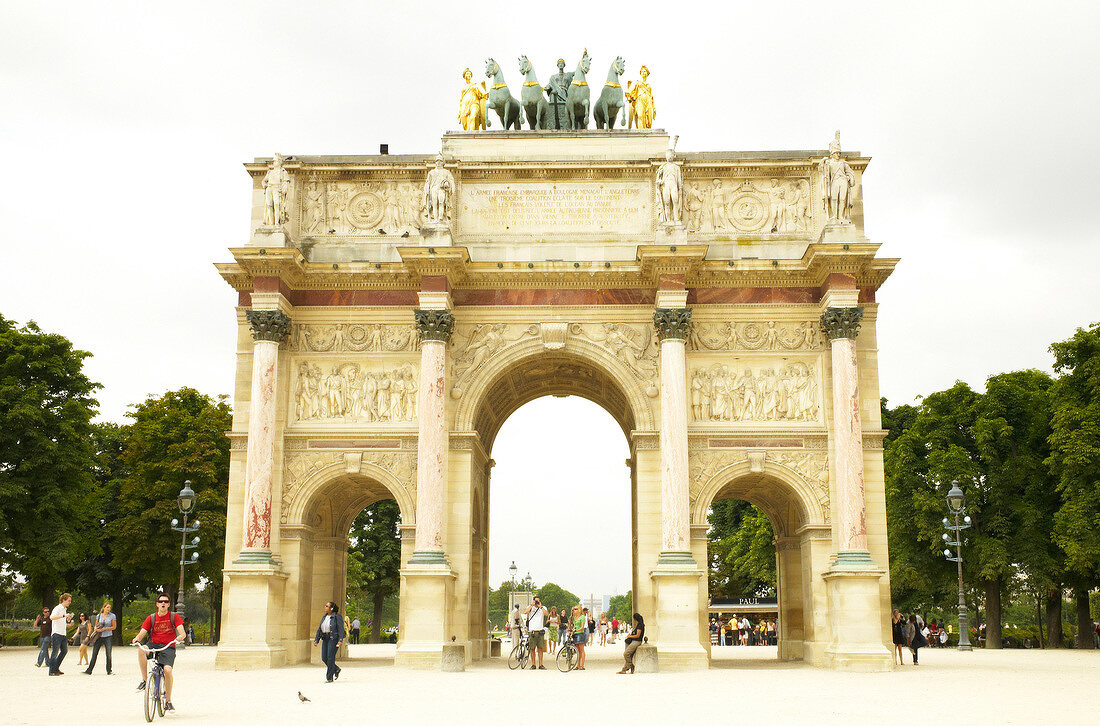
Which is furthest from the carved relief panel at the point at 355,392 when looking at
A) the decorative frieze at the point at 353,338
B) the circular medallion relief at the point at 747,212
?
the circular medallion relief at the point at 747,212

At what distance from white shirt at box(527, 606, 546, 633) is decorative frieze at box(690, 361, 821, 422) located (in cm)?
647

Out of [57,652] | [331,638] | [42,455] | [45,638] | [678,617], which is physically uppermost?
[42,455]

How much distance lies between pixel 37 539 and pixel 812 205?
2964 cm

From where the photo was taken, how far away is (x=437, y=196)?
96.8ft

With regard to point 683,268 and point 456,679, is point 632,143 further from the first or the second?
point 456,679

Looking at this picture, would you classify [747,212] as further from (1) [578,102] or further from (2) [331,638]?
(2) [331,638]

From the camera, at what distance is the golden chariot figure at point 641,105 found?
3203cm

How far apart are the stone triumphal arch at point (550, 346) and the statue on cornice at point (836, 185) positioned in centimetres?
7

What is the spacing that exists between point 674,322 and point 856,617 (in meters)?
8.48

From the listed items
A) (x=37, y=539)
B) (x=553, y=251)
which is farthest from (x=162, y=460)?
(x=553, y=251)

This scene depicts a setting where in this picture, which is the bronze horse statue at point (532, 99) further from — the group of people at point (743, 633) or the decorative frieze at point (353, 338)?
the group of people at point (743, 633)

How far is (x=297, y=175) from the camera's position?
30.7m

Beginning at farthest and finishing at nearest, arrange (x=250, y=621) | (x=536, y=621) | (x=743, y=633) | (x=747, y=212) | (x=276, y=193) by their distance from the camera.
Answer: (x=743, y=633), (x=747, y=212), (x=276, y=193), (x=536, y=621), (x=250, y=621)

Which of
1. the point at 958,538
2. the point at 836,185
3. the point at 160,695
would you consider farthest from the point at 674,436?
the point at 160,695
